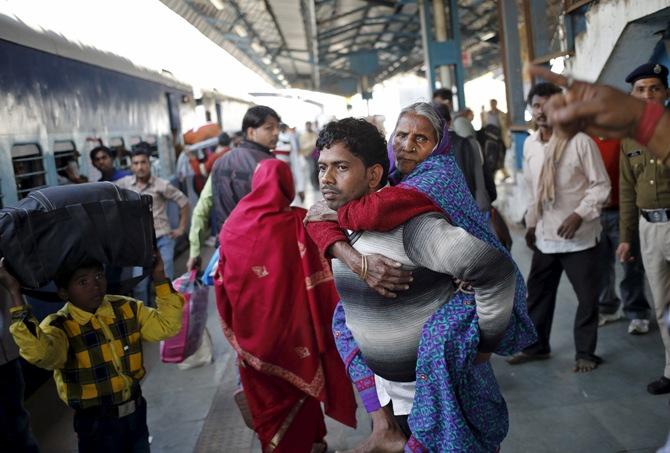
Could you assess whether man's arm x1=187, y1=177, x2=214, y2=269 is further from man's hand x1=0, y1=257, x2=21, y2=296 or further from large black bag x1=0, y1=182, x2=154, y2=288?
man's hand x1=0, y1=257, x2=21, y2=296

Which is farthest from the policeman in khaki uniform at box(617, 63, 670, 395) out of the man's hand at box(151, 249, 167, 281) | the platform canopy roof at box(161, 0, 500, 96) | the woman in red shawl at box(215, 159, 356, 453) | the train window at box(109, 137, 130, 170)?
the platform canopy roof at box(161, 0, 500, 96)

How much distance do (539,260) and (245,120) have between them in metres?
2.14

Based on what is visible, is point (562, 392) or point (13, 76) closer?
point (562, 392)

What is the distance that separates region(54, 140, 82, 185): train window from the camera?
5.65 metres

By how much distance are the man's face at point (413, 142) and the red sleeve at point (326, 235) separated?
0.31m

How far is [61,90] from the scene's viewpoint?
19.0 ft

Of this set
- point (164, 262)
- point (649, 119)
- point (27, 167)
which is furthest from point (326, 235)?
point (164, 262)

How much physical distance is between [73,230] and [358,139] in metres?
1.18

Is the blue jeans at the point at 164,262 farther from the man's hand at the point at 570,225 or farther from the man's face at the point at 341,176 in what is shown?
the man's face at the point at 341,176

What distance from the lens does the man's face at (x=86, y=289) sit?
2.61m

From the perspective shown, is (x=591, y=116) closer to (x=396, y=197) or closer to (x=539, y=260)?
(x=396, y=197)

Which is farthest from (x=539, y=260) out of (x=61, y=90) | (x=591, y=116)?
(x=61, y=90)

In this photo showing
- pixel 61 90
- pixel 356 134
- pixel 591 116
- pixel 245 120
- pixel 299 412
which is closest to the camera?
pixel 591 116

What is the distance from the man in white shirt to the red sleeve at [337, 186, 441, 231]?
2397 millimetres
